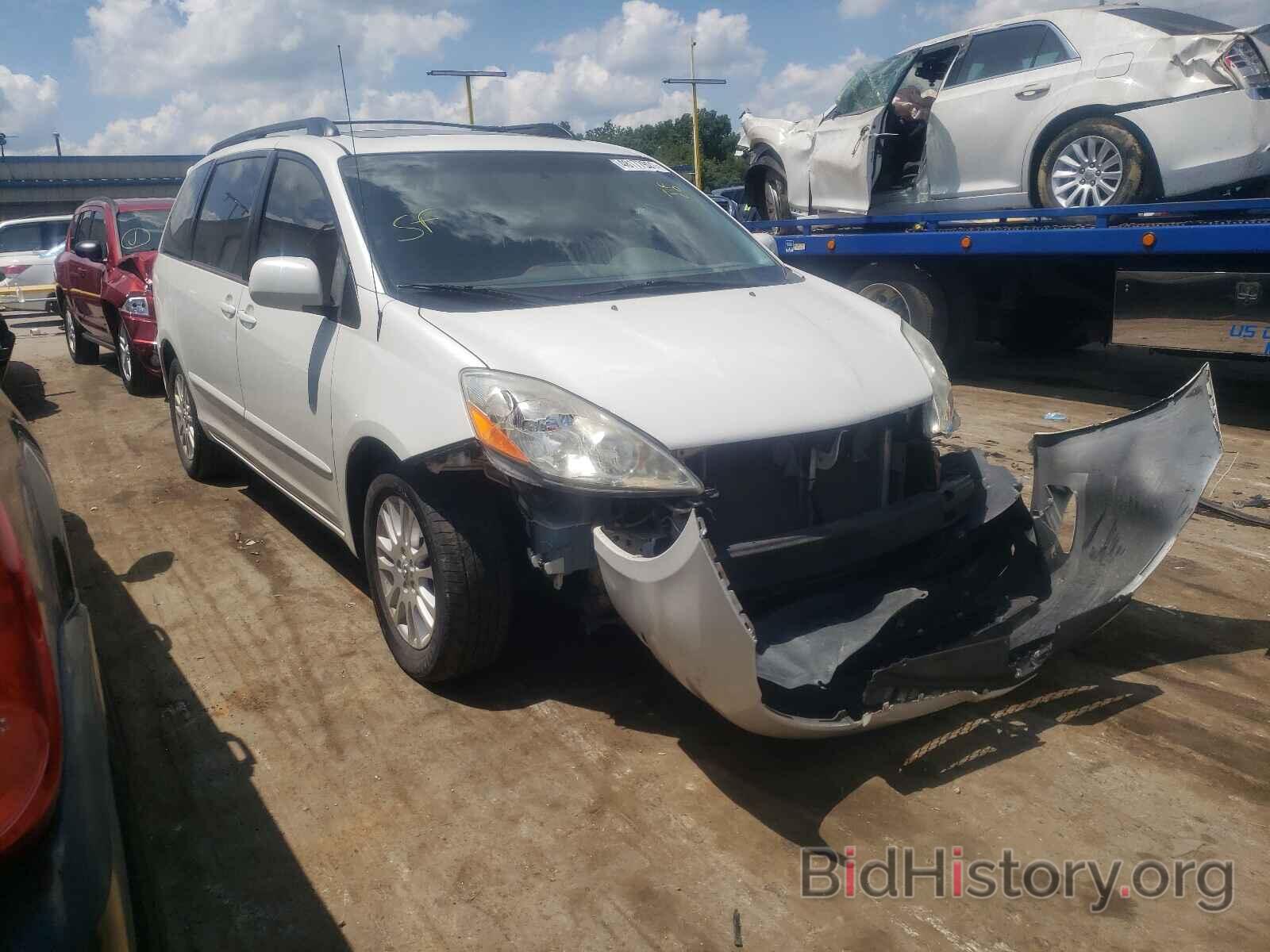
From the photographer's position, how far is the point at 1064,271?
7.88 meters

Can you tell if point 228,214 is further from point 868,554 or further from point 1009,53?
point 1009,53

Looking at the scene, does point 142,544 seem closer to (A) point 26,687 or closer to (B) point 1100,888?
(A) point 26,687

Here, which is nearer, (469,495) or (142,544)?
(469,495)

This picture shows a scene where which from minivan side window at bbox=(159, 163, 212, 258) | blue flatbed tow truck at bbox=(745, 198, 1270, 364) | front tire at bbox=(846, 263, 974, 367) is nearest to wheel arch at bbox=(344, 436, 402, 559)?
minivan side window at bbox=(159, 163, 212, 258)

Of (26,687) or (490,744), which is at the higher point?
(26,687)

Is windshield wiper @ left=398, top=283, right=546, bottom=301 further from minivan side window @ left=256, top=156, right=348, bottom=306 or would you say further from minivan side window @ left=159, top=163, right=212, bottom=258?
minivan side window @ left=159, top=163, right=212, bottom=258

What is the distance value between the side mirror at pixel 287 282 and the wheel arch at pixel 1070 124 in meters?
5.77

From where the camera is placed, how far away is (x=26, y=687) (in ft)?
5.03

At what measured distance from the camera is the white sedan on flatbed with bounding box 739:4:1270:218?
650 cm

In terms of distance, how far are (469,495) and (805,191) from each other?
24.0 feet

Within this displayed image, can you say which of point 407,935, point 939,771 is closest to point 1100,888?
point 939,771

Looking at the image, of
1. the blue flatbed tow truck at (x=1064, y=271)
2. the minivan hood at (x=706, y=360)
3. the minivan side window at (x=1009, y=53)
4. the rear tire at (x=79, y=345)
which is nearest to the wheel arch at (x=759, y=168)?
the blue flatbed tow truck at (x=1064, y=271)

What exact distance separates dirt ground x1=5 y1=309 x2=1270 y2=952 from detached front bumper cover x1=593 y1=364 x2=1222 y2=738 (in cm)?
32

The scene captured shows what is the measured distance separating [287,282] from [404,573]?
1058 mm
